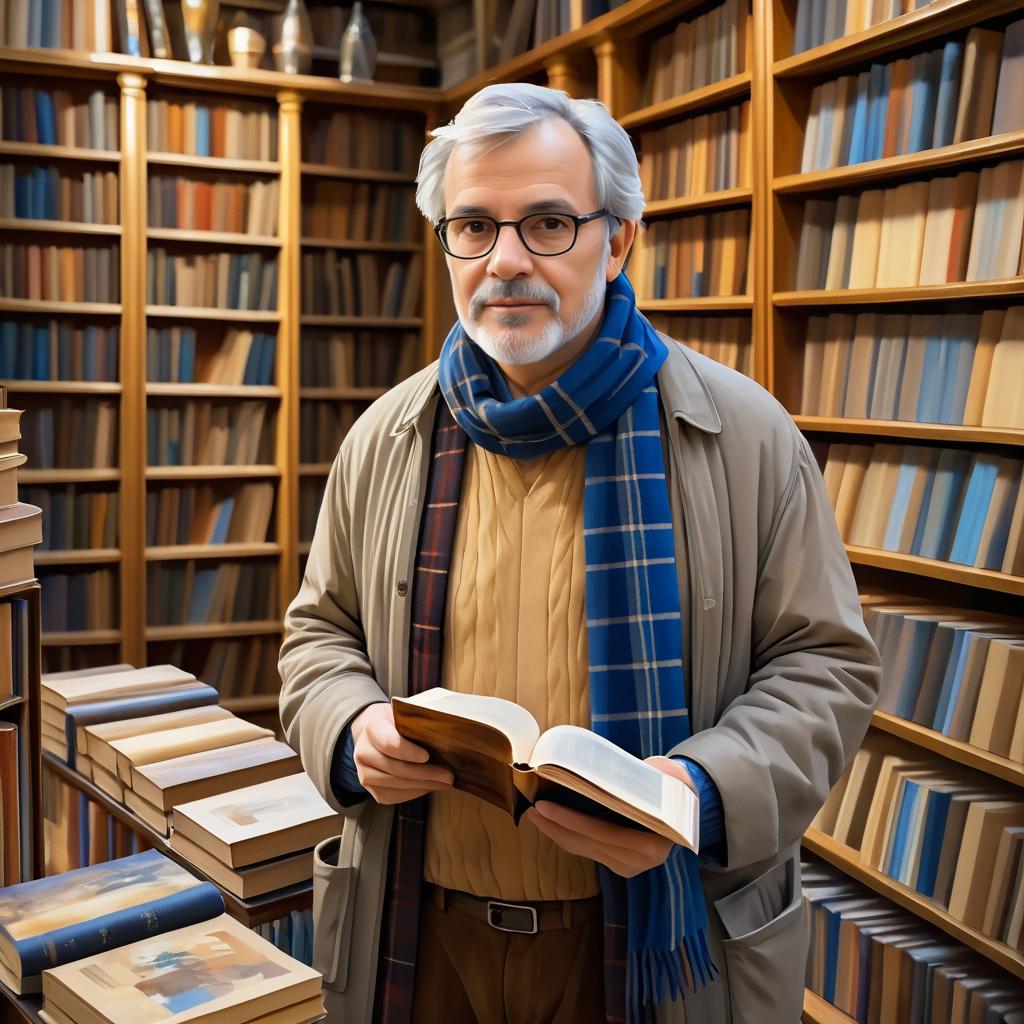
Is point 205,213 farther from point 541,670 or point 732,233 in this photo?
point 541,670

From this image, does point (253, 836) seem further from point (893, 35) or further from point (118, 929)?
point (893, 35)

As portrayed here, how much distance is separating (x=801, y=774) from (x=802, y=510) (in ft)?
0.97

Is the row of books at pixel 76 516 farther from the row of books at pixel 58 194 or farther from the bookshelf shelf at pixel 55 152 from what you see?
the bookshelf shelf at pixel 55 152

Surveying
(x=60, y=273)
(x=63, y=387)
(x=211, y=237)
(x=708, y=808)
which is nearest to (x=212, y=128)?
(x=211, y=237)

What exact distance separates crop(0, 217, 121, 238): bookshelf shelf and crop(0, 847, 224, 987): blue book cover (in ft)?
10.0

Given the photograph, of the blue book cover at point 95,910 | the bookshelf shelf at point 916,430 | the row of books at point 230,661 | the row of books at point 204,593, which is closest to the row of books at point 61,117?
the row of books at point 204,593

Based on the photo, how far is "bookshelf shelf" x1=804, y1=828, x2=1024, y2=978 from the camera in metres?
2.15

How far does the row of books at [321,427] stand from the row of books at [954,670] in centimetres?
274

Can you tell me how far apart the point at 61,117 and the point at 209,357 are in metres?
1.02

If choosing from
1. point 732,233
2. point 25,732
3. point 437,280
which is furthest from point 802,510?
point 437,280

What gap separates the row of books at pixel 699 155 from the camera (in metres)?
3.04

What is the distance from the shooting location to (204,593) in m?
4.57

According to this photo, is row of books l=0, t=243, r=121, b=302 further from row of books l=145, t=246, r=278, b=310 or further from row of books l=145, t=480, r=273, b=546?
row of books l=145, t=480, r=273, b=546

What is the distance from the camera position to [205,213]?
14.6ft
